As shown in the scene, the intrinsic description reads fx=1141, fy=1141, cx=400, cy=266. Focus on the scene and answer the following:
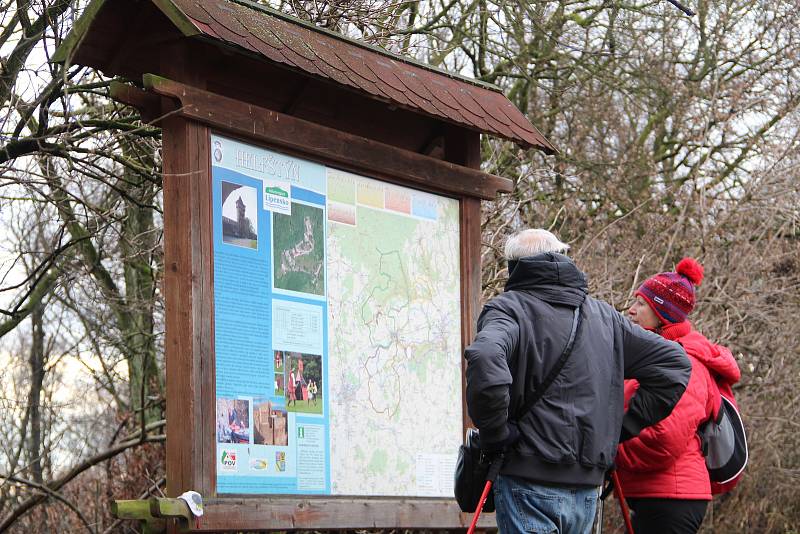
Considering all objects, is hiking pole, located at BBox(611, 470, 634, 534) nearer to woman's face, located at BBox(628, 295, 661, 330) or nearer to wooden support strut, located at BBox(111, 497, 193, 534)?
woman's face, located at BBox(628, 295, 661, 330)

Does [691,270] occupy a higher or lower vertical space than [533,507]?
higher

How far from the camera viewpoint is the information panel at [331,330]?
4.75m

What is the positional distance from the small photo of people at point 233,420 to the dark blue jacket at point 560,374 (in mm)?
993

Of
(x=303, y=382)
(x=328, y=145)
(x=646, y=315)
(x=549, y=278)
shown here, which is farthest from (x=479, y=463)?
(x=328, y=145)

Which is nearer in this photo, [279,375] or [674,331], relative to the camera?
[279,375]

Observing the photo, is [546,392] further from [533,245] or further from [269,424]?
[269,424]

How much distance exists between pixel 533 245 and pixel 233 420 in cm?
140

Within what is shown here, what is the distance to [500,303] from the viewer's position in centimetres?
434

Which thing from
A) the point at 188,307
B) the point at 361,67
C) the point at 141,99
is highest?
the point at 361,67

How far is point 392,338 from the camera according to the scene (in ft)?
18.2

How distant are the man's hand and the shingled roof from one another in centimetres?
185

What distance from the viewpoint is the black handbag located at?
4285 millimetres

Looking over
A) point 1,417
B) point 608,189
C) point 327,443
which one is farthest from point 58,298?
point 327,443

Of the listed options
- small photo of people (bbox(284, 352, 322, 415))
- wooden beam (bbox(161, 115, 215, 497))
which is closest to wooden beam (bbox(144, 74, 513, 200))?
wooden beam (bbox(161, 115, 215, 497))
